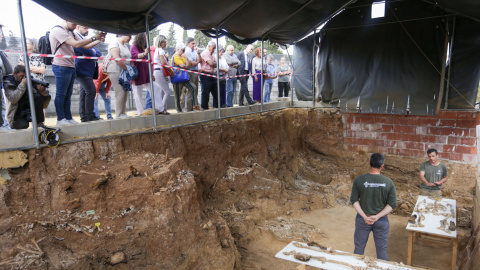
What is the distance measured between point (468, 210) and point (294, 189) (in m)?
4.02

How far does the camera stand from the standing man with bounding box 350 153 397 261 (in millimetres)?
4312

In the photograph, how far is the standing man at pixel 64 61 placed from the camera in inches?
195

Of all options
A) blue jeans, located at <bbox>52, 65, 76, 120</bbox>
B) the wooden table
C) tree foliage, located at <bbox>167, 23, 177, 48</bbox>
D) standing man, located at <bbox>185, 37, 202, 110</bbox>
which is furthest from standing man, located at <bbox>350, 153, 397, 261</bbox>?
tree foliage, located at <bbox>167, 23, 177, 48</bbox>

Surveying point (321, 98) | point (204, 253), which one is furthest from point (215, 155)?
point (321, 98)

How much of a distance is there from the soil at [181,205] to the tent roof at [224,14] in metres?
1.92

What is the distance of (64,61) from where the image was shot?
5.00m

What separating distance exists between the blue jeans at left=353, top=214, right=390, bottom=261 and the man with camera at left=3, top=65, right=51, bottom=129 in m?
5.02

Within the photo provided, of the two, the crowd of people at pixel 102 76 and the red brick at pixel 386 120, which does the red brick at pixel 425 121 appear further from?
the crowd of people at pixel 102 76

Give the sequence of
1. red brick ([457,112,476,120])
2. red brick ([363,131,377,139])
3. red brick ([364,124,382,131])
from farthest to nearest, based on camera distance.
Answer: red brick ([363,131,377,139])
red brick ([364,124,382,131])
red brick ([457,112,476,120])

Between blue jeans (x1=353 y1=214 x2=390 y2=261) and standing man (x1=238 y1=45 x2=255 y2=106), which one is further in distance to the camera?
standing man (x1=238 y1=45 x2=255 y2=106)

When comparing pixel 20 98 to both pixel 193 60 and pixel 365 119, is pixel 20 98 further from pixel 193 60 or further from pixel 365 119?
pixel 365 119

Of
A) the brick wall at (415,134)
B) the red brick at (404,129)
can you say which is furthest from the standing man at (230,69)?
the red brick at (404,129)

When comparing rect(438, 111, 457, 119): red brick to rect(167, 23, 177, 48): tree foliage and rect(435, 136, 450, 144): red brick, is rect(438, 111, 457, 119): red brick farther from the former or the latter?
rect(167, 23, 177, 48): tree foliage

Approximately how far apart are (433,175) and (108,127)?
6.27 m
